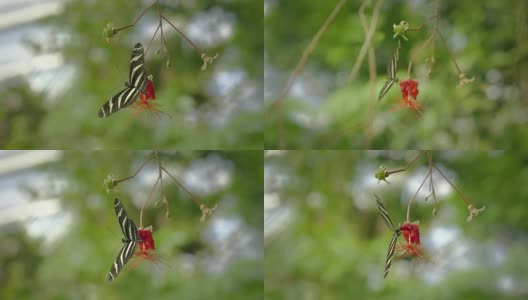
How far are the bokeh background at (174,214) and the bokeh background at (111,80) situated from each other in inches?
1.5

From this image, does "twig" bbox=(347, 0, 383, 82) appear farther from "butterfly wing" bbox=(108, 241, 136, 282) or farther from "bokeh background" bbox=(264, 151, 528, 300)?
"butterfly wing" bbox=(108, 241, 136, 282)

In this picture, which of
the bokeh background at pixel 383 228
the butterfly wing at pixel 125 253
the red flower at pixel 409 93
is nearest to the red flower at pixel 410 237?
the bokeh background at pixel 383 228

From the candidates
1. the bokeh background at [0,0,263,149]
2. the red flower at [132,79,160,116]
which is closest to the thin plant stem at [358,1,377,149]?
the bokeh background at [0,0,263,149]

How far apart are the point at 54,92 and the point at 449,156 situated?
788 mm

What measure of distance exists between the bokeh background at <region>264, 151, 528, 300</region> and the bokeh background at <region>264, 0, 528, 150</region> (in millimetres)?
44

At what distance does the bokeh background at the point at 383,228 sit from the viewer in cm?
130

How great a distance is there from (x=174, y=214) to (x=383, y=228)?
1.33 ft

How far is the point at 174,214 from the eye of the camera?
1.24 m

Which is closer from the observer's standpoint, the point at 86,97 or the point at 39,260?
the point at 86,97

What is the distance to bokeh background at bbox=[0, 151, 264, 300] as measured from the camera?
1.26 m

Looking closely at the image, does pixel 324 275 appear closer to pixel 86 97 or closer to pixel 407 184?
pixel 407 184

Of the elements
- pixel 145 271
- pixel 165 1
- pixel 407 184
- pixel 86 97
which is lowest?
pixel 145 271

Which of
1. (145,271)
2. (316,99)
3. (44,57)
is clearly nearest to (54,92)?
(44,57)

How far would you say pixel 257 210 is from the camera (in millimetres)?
1313
